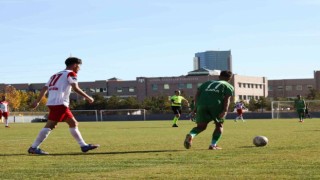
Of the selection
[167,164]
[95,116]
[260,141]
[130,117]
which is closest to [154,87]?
[95,116]

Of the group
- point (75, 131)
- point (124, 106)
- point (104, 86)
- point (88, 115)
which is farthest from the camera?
point (104, 86)

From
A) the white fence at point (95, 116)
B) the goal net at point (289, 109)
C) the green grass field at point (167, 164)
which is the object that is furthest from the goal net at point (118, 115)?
the green grass field at point (167, 164)

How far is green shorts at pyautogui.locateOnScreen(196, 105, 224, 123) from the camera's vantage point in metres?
11.6

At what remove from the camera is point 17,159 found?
978cm

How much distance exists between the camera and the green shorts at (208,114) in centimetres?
1159

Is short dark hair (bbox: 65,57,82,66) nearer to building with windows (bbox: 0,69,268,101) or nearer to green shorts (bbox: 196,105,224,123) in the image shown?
green shorts (bbox: 196,105,224,123)

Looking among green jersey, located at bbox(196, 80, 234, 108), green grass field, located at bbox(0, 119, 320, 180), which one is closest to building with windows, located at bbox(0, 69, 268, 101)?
green jersey, located at bbox(196, 80, 234, 108)

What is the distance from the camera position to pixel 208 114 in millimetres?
11664

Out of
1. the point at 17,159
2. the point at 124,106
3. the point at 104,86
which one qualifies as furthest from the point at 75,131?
the point at 104,86

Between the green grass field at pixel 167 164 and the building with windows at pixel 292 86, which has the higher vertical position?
the building with windows at pixel 292 86

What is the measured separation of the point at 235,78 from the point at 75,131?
417 ft

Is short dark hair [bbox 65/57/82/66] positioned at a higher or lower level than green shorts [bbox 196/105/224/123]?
higher

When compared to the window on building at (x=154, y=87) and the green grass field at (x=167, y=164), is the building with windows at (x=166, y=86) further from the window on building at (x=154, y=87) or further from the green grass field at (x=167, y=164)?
the green grass field at (x=167, y=164)

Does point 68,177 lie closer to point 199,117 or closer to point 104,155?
point 104,155
